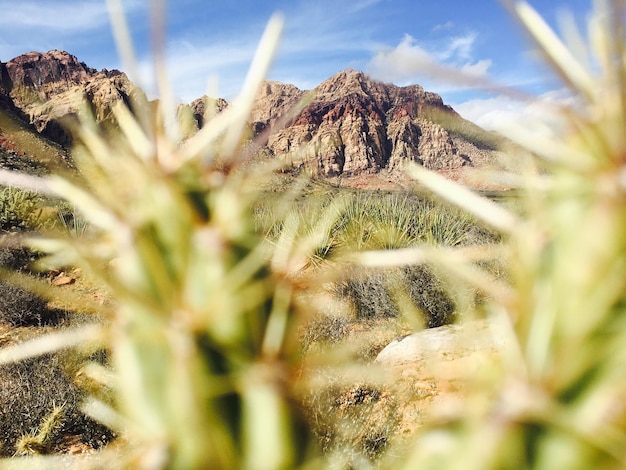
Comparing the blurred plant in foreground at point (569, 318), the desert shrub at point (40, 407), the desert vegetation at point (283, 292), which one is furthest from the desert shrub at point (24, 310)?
the blurred plant in foreground at point (569, 318)

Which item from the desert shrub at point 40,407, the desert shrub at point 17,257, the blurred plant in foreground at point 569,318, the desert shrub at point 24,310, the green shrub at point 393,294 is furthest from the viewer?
the desert shrub at point 17,257

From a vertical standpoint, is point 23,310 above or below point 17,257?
below

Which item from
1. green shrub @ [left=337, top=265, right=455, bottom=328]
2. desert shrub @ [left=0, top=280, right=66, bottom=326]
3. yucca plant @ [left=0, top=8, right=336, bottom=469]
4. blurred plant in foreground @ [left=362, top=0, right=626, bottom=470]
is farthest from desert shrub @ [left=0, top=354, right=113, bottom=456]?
blurred plant in foreground @ [left=362, top=0, right=626, bottom=470]

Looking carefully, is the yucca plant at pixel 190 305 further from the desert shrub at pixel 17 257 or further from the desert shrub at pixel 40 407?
the desert shrub at pixel 17 257

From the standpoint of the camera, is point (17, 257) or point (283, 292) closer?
point (283, 292)

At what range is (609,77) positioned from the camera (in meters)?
0.44

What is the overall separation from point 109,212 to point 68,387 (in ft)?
16.5

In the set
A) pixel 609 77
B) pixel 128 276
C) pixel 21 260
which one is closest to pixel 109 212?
pixel 128 276

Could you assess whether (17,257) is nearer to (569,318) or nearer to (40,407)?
(40,407)

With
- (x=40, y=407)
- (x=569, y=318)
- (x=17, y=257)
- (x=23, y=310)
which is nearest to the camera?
(x=569, y=318)

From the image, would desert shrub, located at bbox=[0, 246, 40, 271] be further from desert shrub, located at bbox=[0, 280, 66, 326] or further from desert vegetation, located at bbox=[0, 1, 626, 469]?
desert vegetation, located at bbox=[0, 1, 626, 469]

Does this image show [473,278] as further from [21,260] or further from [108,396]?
[21,260]

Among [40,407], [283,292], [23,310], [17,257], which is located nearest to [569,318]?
[283,292]

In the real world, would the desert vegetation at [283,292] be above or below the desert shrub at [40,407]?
above
